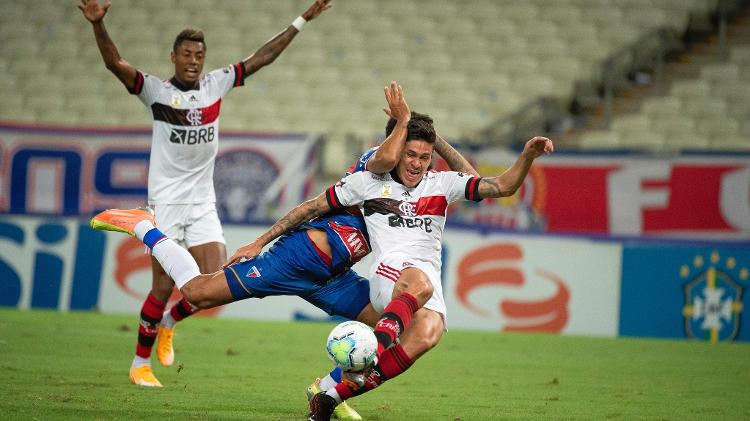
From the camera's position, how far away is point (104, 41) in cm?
767

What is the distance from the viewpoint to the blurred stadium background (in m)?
13.3

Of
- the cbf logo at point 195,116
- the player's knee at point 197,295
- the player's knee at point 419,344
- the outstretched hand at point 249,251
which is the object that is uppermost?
the cbf logo at point 195,116

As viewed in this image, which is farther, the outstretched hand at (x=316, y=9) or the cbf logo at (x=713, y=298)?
the cbf logo at (x=713, y=298)

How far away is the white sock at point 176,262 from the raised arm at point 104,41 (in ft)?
4.81

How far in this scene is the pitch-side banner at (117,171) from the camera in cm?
1406

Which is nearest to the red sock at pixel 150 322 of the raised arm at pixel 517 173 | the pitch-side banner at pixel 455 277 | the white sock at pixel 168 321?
the white sock at pixel 168 321

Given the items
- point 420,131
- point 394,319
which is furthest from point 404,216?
point 394,319

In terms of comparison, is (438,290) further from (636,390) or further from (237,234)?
(237,234)

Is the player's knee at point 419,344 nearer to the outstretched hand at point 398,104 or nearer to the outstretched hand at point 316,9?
the outstretched hand at point 398,104

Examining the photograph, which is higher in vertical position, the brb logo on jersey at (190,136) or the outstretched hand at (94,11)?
the outstretched hand at (94,11)

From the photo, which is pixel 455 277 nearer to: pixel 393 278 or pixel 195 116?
pixel 195 116

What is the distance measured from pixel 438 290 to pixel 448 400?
1224mm

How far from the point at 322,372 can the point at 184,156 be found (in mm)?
2142

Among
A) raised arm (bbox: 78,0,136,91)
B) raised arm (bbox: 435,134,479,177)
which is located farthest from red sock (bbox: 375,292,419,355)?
raised arm (bbox: 78,0,136,91)
